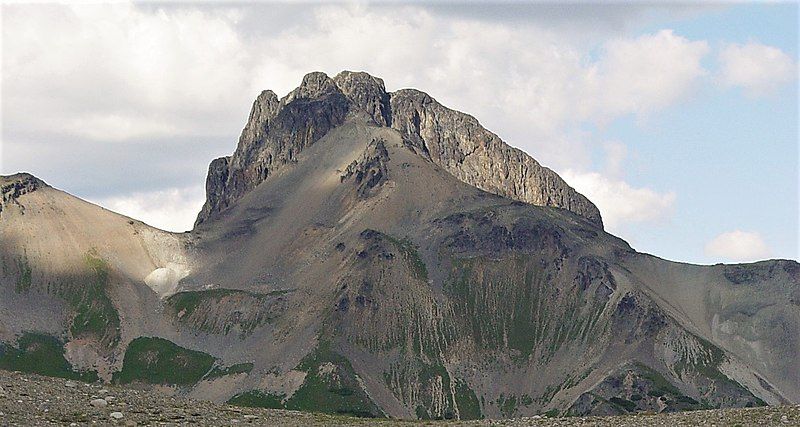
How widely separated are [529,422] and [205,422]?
17.3 m

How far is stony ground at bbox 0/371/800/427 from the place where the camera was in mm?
52156

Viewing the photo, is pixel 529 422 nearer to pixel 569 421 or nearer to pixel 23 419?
pixel 569 421

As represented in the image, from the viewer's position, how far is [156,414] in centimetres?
5484

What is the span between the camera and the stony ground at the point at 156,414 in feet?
171

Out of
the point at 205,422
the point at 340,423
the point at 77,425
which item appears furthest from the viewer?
the point at 340,423

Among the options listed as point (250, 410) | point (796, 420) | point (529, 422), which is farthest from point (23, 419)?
point (796, 420)

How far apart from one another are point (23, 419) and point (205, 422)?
8.62 m

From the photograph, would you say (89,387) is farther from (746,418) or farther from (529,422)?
(746,418)

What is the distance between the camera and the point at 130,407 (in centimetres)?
5591

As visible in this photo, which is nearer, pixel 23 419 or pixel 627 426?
pixel 23 419

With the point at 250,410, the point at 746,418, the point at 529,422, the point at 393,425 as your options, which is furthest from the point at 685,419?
the point at 250,410

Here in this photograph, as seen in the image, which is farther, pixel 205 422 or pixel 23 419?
pixel 205 422

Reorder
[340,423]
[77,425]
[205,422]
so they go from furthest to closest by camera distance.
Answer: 1. [340,423]
2. [205,422]
3. [77,425]

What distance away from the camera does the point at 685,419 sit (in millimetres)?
59656
